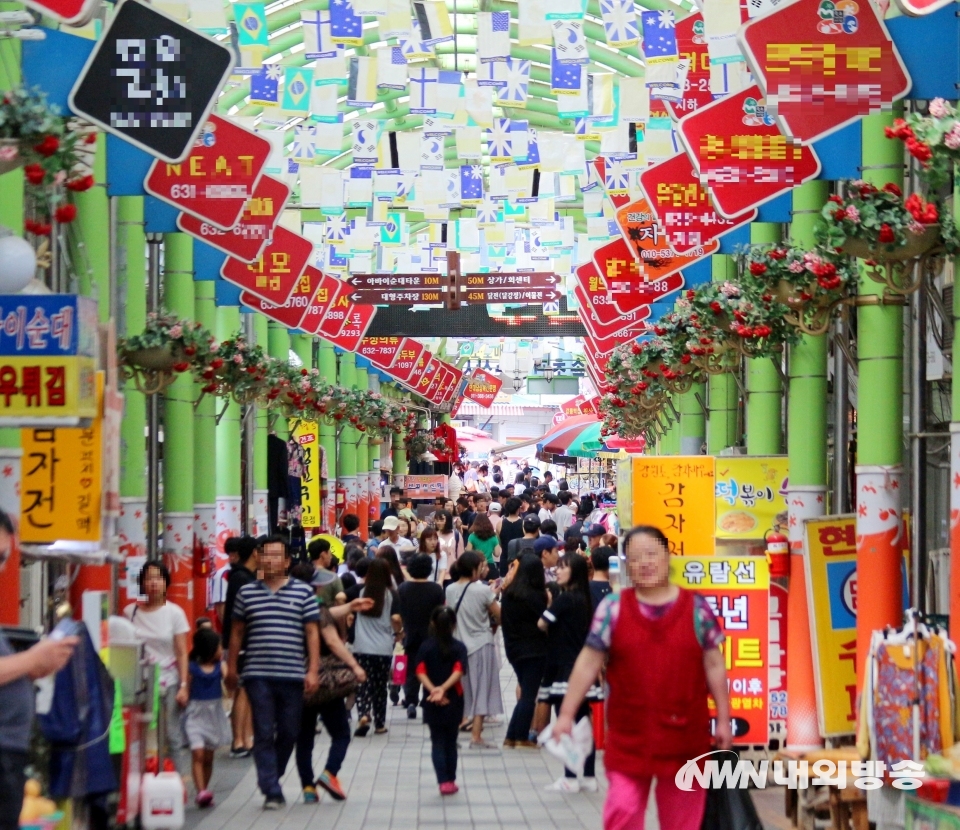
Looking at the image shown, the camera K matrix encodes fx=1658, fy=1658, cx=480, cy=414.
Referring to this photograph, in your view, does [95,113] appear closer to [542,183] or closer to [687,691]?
[687,691]

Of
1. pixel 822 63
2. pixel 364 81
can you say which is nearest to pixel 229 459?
pixel 364 81

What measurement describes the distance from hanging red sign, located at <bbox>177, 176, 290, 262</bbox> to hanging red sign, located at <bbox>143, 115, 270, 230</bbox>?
0.77 meters

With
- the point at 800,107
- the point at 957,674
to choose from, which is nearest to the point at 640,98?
the point at 800,107

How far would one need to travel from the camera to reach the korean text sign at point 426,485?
116 feet

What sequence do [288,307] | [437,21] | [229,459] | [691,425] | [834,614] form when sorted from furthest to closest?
[229,459], [691,425], [288,307], [437,21], [834,614]

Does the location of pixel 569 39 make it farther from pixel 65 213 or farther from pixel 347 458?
pixel 347 458

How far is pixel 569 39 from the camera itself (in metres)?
15.8

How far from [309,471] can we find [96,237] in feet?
49.3

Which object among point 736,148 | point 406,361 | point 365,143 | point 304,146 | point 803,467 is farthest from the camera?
point 406,361

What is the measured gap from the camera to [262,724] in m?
9.21

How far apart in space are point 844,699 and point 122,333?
235 inches

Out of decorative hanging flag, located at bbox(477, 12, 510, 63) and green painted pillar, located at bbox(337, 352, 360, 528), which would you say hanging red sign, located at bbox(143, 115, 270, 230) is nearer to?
decorative hanging flag, located at bbox(477, 12, 510, 63)

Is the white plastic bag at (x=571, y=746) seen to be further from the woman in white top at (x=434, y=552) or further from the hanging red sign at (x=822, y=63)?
the woman in white top at (x=434, y=552)

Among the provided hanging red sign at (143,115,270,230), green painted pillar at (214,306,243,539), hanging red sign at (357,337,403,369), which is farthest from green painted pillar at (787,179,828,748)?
hanging red sign at (357,337,403,369)
